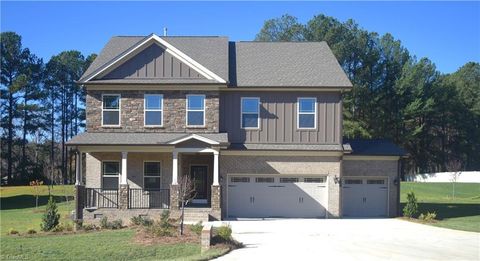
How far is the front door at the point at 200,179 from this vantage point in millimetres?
28906

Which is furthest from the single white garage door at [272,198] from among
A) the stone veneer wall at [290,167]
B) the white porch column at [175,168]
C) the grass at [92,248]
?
the grass at [92,248]

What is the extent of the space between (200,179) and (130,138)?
4.46m

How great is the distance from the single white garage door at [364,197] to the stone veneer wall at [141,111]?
312 inches

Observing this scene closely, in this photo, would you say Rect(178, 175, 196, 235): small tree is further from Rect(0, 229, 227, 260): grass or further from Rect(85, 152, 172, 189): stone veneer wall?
Rect(0, 229, 227, 260): grass

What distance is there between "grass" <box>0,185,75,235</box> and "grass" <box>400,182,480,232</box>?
18.3m

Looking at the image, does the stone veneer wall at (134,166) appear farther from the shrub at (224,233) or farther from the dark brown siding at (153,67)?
the shrub at (224,233)

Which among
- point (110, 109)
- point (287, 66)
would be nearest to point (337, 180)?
point (287, 66)

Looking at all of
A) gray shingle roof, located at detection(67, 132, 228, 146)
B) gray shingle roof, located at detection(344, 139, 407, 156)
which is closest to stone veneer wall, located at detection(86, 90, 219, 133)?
gray shingle roof, located at detection(67, 132, 228, 146)

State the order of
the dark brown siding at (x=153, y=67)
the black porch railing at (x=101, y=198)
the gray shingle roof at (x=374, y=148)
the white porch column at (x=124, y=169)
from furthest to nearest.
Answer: the gray shingle roof at (x=374, y=148)
the dark brown siding at (x=153, y=67)
the black porch railing at (x=101, y=198)
the white porch column at (x=124, y=169)

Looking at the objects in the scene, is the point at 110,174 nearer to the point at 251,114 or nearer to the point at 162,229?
the point at 251,114

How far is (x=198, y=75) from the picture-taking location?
2798 centimetres

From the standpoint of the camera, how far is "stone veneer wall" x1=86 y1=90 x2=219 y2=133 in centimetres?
2784

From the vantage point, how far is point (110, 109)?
92.1 ft

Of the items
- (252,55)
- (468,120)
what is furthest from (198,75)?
(468,120)
